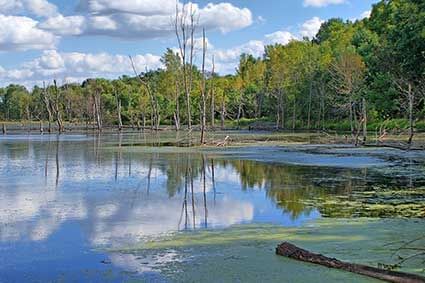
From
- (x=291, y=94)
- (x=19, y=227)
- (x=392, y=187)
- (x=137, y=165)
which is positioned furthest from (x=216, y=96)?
(x=19, y=227)

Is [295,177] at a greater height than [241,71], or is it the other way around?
[241,71]

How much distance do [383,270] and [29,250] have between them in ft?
17.4

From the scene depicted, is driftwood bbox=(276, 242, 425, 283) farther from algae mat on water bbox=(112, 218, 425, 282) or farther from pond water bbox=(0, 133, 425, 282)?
pond water bbox=(0, 133, 425, 282)

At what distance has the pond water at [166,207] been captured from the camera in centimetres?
880

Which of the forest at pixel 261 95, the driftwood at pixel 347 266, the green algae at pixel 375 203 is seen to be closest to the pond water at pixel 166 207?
the green algae at pixel 375 203

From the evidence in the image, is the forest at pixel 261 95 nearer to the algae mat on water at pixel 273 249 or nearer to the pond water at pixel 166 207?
the pond water at pixel 166 207

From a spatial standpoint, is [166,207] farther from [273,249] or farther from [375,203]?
[273,249]

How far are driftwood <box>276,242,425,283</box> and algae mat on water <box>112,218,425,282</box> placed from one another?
0.11m

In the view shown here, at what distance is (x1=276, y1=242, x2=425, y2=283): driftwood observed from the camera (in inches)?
281

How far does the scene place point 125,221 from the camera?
12266 mm

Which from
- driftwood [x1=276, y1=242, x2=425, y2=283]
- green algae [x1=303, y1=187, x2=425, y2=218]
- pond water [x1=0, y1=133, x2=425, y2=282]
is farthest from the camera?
green algae [x1=303, y1=187, x2=425, y2=218]

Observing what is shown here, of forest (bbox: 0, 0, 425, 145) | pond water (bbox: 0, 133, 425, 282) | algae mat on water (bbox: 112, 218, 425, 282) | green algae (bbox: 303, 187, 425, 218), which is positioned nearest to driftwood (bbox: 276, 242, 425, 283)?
algae mat on water (bbox: 112, 218, 425, 282)

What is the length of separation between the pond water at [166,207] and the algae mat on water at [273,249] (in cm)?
5

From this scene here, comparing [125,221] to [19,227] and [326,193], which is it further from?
[326,193]
